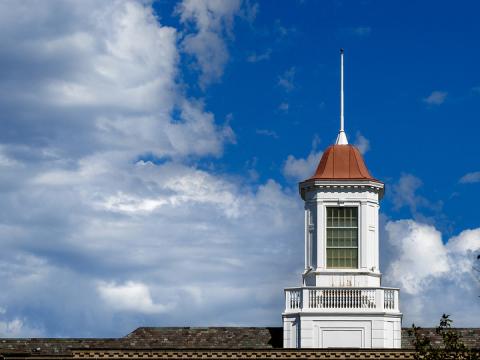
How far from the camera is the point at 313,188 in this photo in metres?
56.7

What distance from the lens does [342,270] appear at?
5559cm

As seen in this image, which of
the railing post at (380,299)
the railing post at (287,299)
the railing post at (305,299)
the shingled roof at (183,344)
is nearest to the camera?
the shingled roof at (183,344)

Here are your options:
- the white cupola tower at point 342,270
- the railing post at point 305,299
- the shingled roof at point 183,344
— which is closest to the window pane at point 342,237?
the white cupola tower at point 342,270

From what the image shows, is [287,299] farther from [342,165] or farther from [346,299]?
[342,165]

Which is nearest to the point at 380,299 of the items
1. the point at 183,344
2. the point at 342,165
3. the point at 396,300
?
the point at 396,300

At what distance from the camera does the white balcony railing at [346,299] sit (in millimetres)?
54750

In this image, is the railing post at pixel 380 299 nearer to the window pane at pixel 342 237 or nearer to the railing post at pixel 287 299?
the window pane at pixel 342 237

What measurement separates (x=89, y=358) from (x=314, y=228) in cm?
1155

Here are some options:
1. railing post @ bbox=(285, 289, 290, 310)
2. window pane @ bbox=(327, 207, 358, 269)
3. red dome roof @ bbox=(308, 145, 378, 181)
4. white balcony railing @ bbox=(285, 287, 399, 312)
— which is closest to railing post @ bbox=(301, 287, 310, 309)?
white balcony railing @ bbox=(285, 287, 399, 312)

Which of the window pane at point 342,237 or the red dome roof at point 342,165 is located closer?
the window pane at point 342,237

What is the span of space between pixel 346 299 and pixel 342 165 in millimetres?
6268

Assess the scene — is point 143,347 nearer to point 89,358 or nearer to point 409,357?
point 89,358

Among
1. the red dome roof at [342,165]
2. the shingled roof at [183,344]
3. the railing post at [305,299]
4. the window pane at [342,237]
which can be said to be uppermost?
the red dome roof at [342,165]

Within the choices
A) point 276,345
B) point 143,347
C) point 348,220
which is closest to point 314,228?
point 348,220
